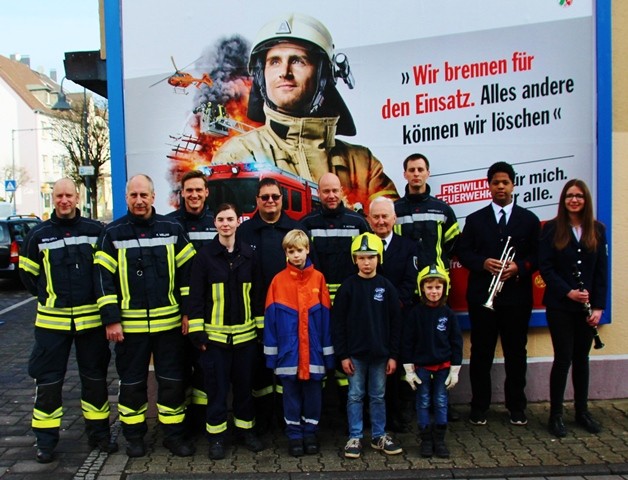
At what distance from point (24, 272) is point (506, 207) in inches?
154

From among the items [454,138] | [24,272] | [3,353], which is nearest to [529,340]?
[454,138]

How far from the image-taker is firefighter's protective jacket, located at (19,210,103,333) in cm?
494

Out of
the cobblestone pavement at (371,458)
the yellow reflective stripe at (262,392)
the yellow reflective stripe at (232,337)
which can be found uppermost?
the yellow reflective stripe at (232,337)

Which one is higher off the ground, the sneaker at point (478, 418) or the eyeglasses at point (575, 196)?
the eyeglasses at point (575, 196)

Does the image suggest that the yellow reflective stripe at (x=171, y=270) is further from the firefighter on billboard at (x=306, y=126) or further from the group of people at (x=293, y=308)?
the firefighter on billboard at (x=306, y=126)

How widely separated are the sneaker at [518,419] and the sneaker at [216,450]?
2.47 metres

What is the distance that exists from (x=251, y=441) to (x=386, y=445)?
1.05m

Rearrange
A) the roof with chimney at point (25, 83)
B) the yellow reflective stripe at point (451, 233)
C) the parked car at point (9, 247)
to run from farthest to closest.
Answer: the roof with chimney at point (25, 83) → the parked car at point (9, 247) → the yellow reflective stripe at point (451, 233)

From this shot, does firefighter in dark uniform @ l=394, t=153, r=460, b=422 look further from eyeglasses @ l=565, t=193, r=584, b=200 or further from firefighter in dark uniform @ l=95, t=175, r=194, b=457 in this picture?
firefighter in dark uniform @ l=95, t=175, r=194, b=457

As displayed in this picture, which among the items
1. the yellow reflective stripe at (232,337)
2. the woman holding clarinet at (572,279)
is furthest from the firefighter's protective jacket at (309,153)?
the yellow reflective stripe at (232,337)

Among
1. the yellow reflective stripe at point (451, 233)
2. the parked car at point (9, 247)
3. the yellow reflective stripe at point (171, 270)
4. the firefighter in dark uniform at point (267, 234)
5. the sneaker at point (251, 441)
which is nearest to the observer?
the yellow reflective stripe at point (171, 270)

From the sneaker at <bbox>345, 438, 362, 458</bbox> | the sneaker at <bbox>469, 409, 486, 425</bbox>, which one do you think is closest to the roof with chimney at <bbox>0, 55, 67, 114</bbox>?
the sneaker at <bbox>469, 409, 486, 425</bbox>

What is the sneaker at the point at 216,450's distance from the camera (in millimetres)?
4965

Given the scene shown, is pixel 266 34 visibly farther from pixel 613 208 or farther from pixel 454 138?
pixel 613 208
